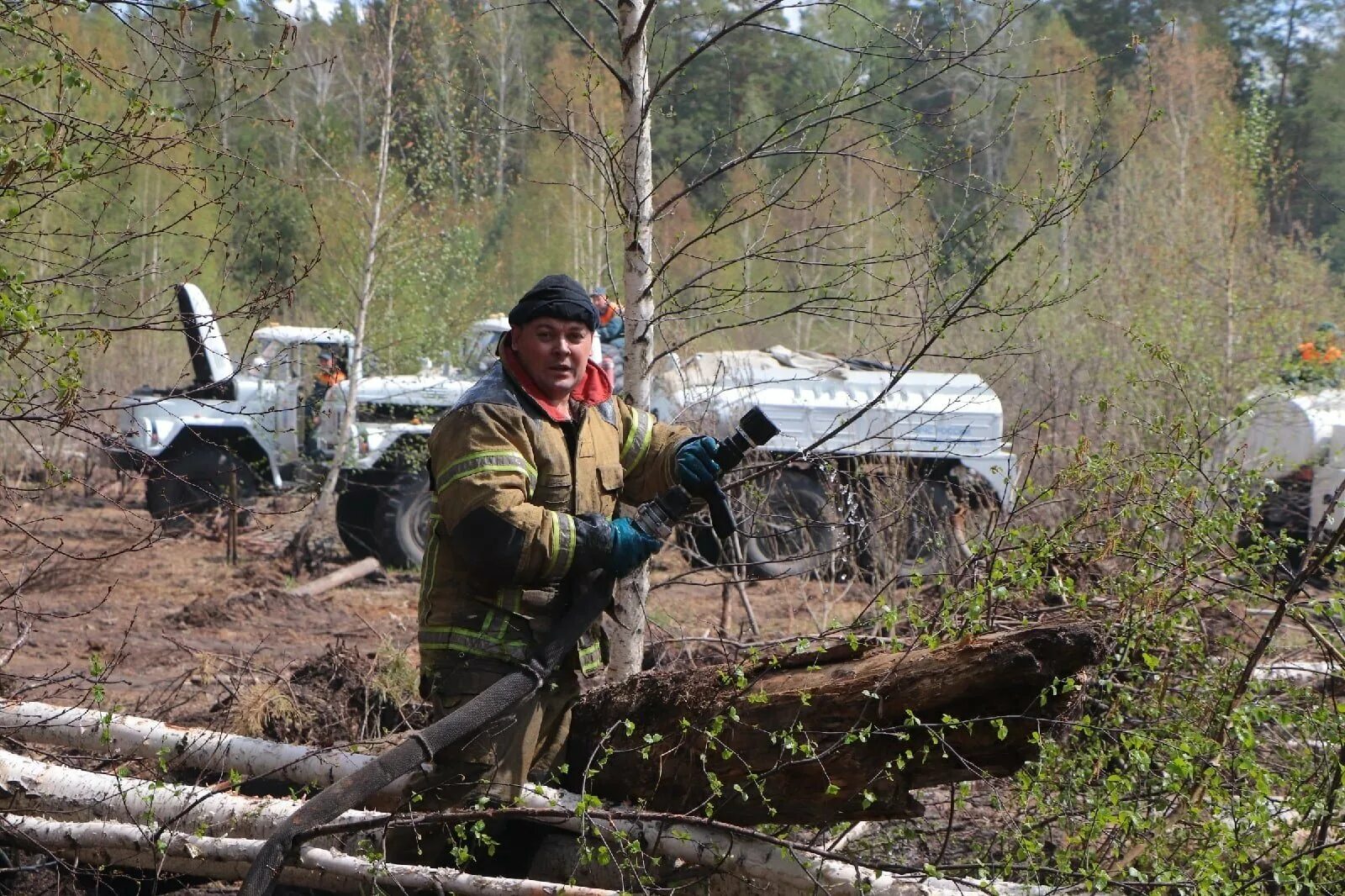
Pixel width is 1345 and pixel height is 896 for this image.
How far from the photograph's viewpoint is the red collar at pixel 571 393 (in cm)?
370

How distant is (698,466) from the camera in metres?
3.71

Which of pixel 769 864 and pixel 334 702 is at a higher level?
pixel 769 864

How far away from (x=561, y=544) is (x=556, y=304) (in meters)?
0.72

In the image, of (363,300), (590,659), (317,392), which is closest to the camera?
(590,659)

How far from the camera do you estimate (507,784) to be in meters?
3.63

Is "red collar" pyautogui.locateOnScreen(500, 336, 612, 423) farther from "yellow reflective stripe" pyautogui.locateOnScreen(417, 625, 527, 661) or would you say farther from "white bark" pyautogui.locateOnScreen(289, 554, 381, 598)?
"white bark" pyautogui.locateOnScreen(289, 554, 381, 598)

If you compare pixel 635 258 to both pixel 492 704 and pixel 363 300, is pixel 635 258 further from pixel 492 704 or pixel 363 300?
pixel 363 300

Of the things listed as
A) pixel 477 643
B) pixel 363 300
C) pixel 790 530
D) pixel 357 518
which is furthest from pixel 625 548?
pixel 363 300

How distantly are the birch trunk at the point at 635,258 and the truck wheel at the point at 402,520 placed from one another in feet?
22.7

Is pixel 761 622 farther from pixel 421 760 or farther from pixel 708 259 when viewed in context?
pixel 421 760

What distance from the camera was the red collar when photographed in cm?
370

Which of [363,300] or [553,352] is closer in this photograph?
[553,352]

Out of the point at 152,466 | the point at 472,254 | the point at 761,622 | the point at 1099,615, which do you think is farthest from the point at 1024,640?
the point at 472,254

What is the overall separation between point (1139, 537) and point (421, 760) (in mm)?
2209
